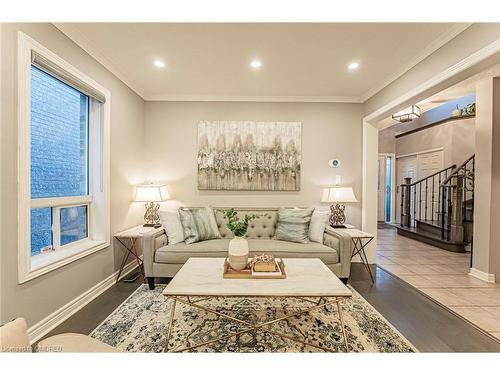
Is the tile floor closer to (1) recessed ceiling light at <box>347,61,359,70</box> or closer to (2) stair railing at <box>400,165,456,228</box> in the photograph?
(2) stair railing at <box>400,165,456,228</box>

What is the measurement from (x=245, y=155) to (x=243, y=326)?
2.39m

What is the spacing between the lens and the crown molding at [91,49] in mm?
2035

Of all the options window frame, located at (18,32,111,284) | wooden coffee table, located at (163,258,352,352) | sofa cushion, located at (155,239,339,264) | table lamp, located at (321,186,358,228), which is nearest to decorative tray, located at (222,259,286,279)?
wooden coffee table, located at (163,258,352,352)

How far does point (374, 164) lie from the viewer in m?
3.68

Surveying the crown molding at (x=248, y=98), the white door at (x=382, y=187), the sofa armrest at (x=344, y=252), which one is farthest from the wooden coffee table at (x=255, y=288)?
the white door at (x=382, y=187)

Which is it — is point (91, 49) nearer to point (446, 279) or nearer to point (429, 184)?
point (446, 279)

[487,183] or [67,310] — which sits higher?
[487,183]

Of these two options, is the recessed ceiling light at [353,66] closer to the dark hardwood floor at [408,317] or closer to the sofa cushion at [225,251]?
the sofa cushion at [225,251]

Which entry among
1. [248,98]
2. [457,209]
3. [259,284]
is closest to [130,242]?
[259,284]

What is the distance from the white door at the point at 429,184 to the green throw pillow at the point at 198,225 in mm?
5521

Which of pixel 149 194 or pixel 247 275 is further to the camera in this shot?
pixel 149 194

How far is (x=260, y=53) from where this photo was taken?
244 cm
